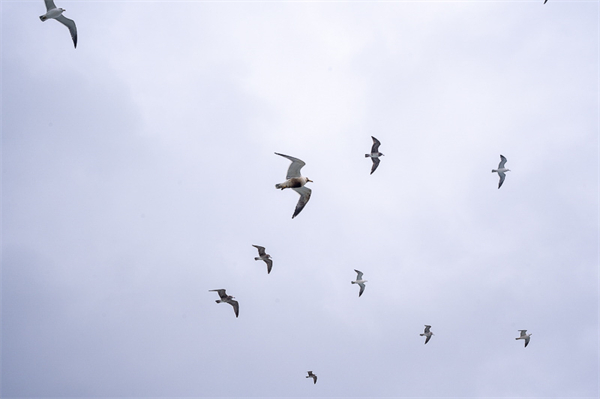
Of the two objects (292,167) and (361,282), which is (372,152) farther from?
(292,167)

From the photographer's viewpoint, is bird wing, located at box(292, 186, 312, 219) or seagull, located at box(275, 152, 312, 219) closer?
seagull, located at box(275, 152, 312, 219)

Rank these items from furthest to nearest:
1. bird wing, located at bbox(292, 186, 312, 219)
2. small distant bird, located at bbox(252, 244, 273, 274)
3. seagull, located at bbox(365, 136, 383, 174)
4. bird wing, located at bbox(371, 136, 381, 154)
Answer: seagull, located at bbox(365, 136, 383, 174) < bird wing, located at bbox(371, 136, 381, 154) < small distant bird, located at bbox(252, 244, 273, 274) < bird wing, located at bbox(292, 186, 312, 219)

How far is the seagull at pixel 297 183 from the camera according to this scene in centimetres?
2736

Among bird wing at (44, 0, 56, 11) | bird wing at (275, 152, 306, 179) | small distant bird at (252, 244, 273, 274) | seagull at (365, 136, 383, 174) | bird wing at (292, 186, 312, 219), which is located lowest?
bird wing at (292, 186, 312, 219)

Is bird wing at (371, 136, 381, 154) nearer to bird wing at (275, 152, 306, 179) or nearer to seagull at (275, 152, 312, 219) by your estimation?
seagull at (275, 152, 312, 219)

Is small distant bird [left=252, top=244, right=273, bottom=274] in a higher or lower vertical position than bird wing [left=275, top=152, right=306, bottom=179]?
higher

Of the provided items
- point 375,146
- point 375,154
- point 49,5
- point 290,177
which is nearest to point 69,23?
point 49,5

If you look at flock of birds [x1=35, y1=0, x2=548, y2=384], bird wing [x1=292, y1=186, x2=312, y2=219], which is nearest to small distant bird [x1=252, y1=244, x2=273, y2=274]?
flock of birds [x1=35, y1=0, x2=548, y2=384]

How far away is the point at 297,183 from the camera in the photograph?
27984mm

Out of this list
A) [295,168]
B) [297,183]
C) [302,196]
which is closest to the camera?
[295,168]

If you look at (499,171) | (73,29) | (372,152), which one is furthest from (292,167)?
(499,171)

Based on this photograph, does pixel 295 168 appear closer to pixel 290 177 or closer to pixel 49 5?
pixel 290 177

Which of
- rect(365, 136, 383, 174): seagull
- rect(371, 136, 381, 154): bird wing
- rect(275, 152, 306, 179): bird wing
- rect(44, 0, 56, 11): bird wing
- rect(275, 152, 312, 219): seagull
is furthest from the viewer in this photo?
rect(365, 136, 383, 174): seagull

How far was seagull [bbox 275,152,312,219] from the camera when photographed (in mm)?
27359
